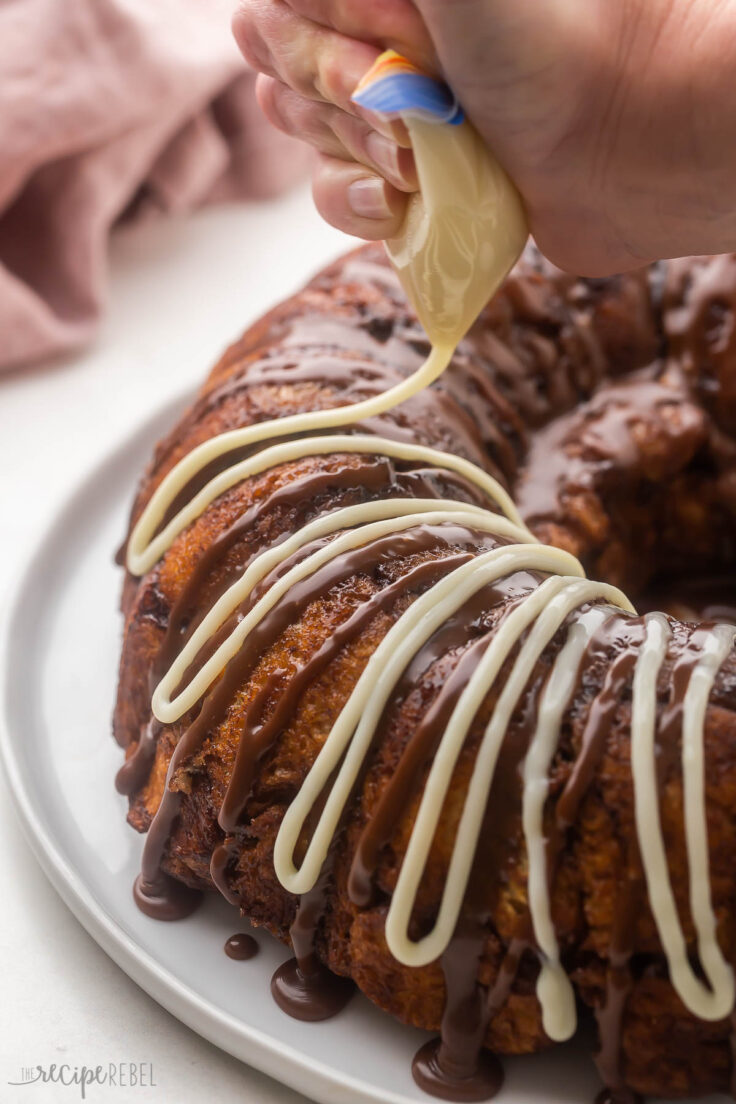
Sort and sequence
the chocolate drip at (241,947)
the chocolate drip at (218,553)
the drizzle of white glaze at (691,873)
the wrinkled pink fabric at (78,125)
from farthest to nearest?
the wrinkled pink fabric at (78,125) → the chocolate drip at (218,553) → the chocolate drip at (241,947) → the drizzle of white glaze at (691,873)

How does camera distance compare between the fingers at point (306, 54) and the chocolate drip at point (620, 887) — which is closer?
the chocolate drip at point (620, 887)

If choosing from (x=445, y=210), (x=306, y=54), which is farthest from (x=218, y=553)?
(x=306, y=54)

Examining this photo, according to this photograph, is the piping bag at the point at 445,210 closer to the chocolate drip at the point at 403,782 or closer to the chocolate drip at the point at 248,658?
the chocolate drip at the point at 248,658

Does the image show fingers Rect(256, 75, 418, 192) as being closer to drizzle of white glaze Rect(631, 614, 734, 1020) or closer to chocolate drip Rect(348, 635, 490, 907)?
chocolate drip Rect(348, 635, 490, 907)

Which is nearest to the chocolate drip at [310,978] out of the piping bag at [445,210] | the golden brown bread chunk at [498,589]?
the golden brown bread chunk at [498,589]

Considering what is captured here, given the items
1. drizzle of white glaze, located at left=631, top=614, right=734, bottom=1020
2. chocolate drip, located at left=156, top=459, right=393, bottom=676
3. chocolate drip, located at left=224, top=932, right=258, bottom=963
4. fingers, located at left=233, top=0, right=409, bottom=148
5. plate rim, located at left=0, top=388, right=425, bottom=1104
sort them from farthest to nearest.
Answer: chocolate drip, located at left=156, top=459, right=393, bottom=676
chocolate drip, located at left=224, top=932, right=258, bottom=963
fingers, located at left=233, top=0, right=409, bottom=148
plate rim, located at left=0, top=388, right=425, bottom=1104
drizzle of white glaze, located at left=631, top=614, right=734, bottom=1020

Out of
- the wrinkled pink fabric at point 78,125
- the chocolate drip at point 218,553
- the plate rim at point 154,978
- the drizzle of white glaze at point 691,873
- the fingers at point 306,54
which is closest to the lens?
the drizzle of white glaze at point 691,873

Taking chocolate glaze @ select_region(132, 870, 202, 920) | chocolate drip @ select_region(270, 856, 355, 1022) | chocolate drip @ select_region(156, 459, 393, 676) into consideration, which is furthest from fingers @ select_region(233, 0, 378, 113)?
chocolate glaze @ select_region(132, 870, 202, 920)

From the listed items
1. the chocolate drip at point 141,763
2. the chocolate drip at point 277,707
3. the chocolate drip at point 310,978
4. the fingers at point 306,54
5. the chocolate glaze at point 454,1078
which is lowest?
the chocolate glaze at point 454,1078
